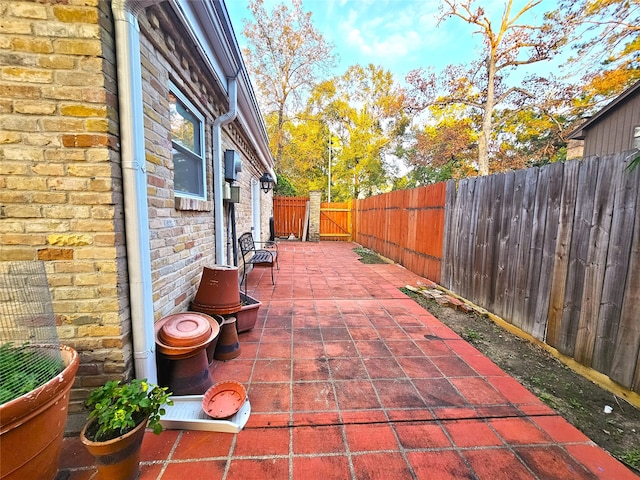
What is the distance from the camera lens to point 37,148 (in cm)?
143

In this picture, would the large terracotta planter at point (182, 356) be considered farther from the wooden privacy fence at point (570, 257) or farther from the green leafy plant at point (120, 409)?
the wooden privacy fence at point (570, 257)

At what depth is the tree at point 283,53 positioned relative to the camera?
44.6 ft

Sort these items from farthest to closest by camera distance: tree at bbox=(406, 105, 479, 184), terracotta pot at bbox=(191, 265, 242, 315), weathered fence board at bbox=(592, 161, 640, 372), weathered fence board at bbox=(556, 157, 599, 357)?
tree at bbox=(406, 105, 479, 184) → terracotta pot at bbox=(191, 265, 242, 315) → weathered fence board at bbox=(556, 157, 599, 357) → weathered fence board at bbox=(592, 161, 640, 372)

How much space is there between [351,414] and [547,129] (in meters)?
16.0

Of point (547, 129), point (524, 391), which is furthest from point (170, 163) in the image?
point (547, 129)

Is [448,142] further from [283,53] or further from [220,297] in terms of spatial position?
[220,297]

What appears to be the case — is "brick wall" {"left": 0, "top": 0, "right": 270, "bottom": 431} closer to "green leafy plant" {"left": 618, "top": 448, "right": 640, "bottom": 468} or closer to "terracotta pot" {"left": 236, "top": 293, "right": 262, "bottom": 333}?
"terracotta pot" {"left": 236, "top": 293, "right": 262, "bottom": 333}

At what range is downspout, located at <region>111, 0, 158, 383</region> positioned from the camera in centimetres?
151

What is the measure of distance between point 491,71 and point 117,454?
44.4 ft

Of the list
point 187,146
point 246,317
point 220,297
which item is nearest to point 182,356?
point 220,297

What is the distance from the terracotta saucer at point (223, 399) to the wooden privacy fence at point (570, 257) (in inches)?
103

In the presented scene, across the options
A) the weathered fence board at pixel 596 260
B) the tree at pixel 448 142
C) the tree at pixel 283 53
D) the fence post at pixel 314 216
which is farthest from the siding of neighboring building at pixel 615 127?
the tree at pixel 283 53

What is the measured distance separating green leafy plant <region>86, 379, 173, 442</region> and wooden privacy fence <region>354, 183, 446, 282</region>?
4463 millimetres

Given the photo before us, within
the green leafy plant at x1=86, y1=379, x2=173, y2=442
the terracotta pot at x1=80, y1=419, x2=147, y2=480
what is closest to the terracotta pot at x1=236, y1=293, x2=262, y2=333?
the green leafy plant at x1=86, y1=379, x2=173, y2=442
